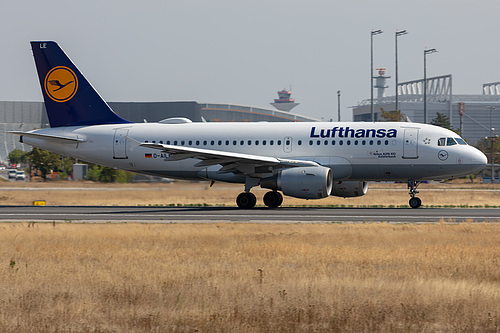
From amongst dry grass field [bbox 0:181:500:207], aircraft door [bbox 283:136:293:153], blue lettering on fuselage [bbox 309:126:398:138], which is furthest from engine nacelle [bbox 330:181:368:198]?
aircraft door [bbox 283:136:293:153]

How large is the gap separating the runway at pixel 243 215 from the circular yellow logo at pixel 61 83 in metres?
7.30

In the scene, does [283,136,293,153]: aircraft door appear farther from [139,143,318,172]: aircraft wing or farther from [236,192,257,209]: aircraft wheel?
[236,192,257,209]: aircraft wheel

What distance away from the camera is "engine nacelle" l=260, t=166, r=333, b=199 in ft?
102

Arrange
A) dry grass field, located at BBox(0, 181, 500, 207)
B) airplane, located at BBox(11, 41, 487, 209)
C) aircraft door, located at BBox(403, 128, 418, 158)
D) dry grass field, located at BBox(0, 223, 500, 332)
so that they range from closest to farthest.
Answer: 1. dry grass field, located at BBox(0, 223, 500, 332)
2. airplane, located at BBox(11, 41, 487, 209)
3. aircraft door, located at BBox(403, 128, 418, 158)
4. dry grass field, located at BBox(0, 181, 500, 207)

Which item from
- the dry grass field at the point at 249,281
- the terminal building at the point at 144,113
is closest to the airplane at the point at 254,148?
the dry grass field at the point at 249,281

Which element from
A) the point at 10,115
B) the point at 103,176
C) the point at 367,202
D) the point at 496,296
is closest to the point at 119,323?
the point at 496,296

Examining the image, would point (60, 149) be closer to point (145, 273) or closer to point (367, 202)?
point (367, 202)

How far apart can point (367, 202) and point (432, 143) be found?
7865 mm

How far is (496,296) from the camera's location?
1151 cm

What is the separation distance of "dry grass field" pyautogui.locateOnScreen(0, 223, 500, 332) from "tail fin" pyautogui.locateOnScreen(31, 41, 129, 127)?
1699 centimetres

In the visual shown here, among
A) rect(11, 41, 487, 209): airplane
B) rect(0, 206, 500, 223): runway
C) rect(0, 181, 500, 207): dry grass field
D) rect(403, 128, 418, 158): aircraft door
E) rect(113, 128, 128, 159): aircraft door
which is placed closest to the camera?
rect(0, 206, 500, 223): runway

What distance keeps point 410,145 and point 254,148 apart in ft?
23.4

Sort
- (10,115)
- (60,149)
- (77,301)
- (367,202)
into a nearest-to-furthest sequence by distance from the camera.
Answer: (77,301) < (60,149) < (367,202) < (10,115)

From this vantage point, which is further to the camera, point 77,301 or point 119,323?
point 77,301
